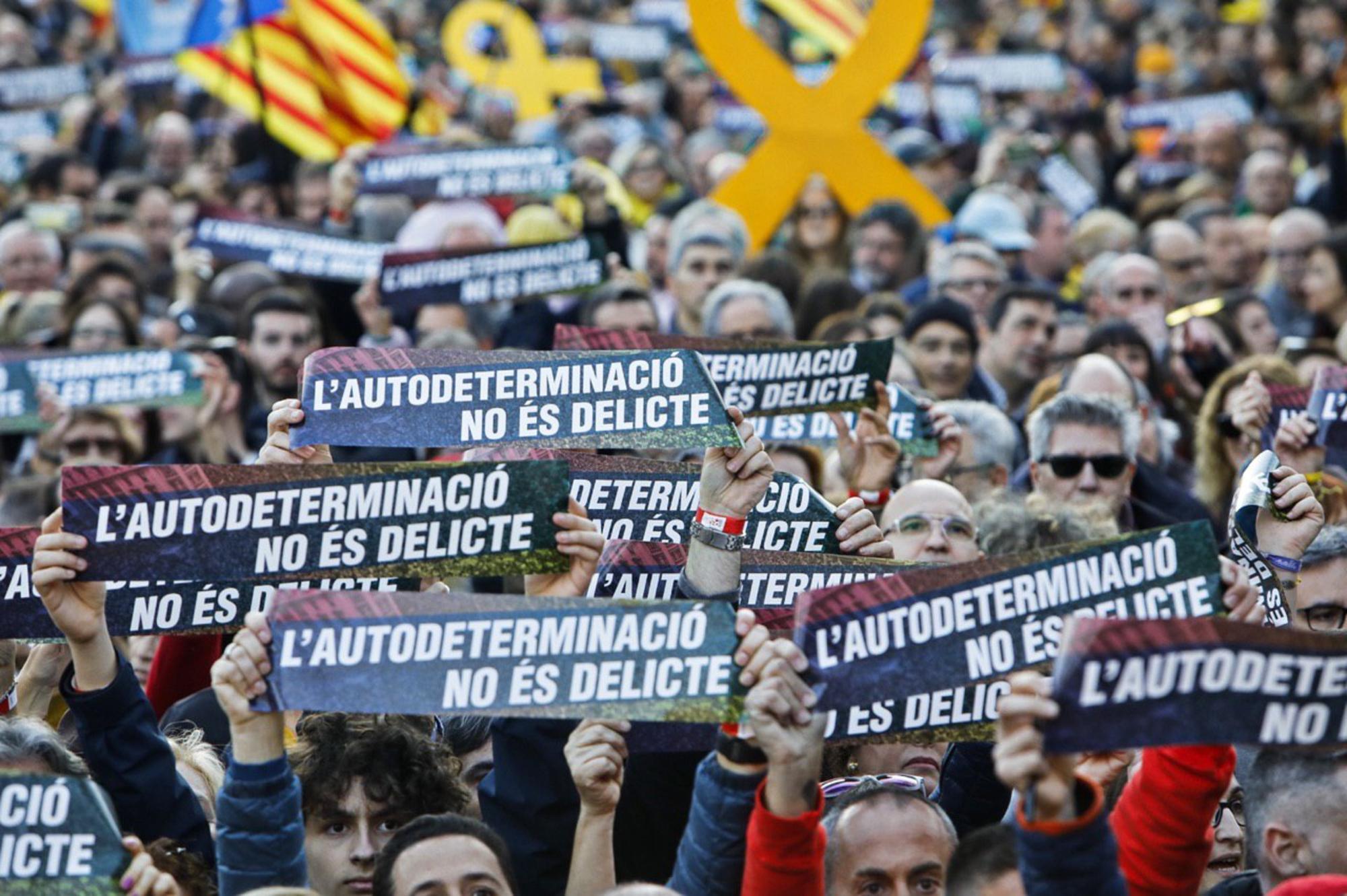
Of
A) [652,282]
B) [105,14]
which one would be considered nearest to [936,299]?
[652,282]

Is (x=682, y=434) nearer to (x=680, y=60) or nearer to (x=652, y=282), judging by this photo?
(x=652, y=282)

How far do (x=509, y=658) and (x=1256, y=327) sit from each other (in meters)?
6.49

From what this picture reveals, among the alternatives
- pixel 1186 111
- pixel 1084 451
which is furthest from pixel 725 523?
pixel 1186 111

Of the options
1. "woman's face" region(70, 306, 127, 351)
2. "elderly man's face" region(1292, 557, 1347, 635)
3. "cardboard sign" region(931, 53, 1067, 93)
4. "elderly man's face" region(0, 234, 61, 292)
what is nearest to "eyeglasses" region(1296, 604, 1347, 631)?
"elderly man's face" region(1292, 557, 1347, 635)

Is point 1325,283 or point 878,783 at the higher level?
point 1325,283

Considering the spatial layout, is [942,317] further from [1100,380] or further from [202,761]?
[202,761]

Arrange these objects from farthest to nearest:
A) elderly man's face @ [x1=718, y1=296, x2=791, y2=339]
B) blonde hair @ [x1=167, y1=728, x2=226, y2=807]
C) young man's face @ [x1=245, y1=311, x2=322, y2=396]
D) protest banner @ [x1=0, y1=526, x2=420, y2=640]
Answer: young man's face @ [x1=245, y1=311, x2=322, y2=396] → elderly man's face @ [x1=718, y1=296, x2=791, y2=339] → blonde hair @ [x1=167, y1=728, x2=226, y2=807] → protest banner @ [x1=0, y1=526, x2=420, y2=640]

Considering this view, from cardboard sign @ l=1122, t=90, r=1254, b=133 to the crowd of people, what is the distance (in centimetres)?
4

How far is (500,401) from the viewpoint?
4.75 m

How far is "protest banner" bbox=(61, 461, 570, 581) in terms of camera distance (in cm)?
433

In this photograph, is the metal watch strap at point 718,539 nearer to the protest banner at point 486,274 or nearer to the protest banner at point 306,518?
the protest banner at point 306,518

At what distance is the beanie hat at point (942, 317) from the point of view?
28.3 ft

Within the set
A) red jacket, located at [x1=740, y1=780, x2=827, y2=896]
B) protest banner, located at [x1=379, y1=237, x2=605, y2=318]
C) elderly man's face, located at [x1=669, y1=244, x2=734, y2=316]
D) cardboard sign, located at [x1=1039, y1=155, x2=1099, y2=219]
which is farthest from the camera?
cardboard sign, located at [x1=1039, y1=155, x2=1099, y2=219]

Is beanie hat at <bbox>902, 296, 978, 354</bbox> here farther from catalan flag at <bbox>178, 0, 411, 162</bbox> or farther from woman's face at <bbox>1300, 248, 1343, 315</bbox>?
catalan flag at <bbox>178, 0, 411, 162</bbox>
